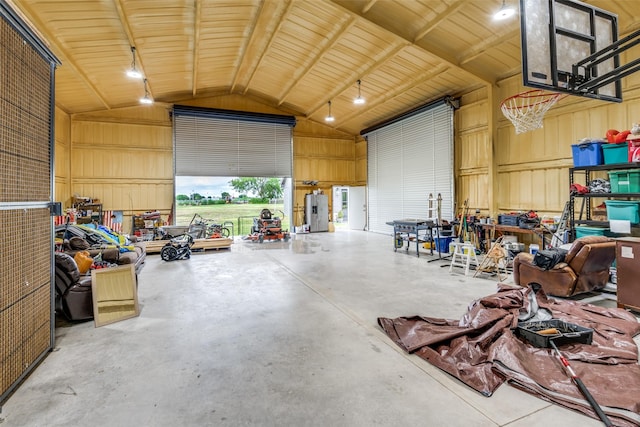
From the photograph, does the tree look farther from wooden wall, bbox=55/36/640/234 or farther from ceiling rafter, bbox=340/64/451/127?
ceiling rafter, bbox=340/64/451/127

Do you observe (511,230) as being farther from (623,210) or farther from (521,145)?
(521,145)

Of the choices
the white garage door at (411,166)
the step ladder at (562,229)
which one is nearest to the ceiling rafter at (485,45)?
the white garage door at (411,166)

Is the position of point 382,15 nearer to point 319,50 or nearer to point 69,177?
point 319,50

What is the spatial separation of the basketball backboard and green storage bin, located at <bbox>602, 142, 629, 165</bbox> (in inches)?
92.2

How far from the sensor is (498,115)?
25.4 ft

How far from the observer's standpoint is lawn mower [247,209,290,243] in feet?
33.6

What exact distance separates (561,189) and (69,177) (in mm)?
13811

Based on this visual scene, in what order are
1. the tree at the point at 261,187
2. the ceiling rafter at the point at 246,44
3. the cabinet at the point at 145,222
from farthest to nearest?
the tree at the point at 261,187 < the cabinet at the point at 145,222 < the ceiling rafter at the point at 246,44

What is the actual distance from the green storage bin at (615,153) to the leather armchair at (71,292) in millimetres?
7652

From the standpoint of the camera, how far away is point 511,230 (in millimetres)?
6680

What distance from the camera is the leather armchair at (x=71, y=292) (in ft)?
11.0

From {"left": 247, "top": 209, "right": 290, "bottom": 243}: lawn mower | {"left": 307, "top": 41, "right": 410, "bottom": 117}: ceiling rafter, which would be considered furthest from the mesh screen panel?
{"left": 247, "top": 209, "right": 290, "bottom": 243}: lawn mower

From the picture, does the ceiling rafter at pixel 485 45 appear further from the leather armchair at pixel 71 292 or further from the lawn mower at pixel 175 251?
the leather armchair at pixel 71 292

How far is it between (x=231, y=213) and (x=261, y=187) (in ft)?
6.32
